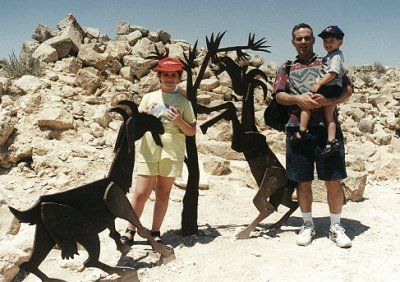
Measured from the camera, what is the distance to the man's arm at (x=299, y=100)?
3.85 metres

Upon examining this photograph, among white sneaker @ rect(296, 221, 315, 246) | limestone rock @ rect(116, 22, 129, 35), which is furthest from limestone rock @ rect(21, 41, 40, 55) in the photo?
white sneaker @ rect(296, 221, 315, 246)

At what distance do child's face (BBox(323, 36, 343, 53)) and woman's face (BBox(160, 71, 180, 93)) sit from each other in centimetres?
150

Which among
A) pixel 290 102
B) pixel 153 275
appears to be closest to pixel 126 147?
pixel 153 275

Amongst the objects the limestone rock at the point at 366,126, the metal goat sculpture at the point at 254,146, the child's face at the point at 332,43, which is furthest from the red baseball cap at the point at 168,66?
the limestone rock at the point at 366,126

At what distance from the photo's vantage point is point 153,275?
11.8 feet

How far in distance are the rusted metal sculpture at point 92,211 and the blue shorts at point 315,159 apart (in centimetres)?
146

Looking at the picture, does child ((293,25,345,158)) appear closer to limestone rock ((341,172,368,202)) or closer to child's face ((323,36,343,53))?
child's face ((323,36,343,53))

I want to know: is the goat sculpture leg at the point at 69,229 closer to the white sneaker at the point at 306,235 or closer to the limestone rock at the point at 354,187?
the white sneaker at the point at 306,235

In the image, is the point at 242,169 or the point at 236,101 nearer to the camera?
the point at 242,169

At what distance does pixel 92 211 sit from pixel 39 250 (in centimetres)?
51

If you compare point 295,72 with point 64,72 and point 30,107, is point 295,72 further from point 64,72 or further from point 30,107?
point 64,72

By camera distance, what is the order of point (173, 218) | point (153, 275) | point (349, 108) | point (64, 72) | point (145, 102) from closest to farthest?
1. point (153, 275)
2. point (145, 102)
3. point (173, 218)
4. point (64, 72)
5. point (349, 108)

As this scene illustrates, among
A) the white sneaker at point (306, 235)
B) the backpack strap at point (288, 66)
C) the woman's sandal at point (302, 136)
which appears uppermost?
the backpack strap at point (288, 66)

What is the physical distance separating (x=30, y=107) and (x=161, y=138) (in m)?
4.18
